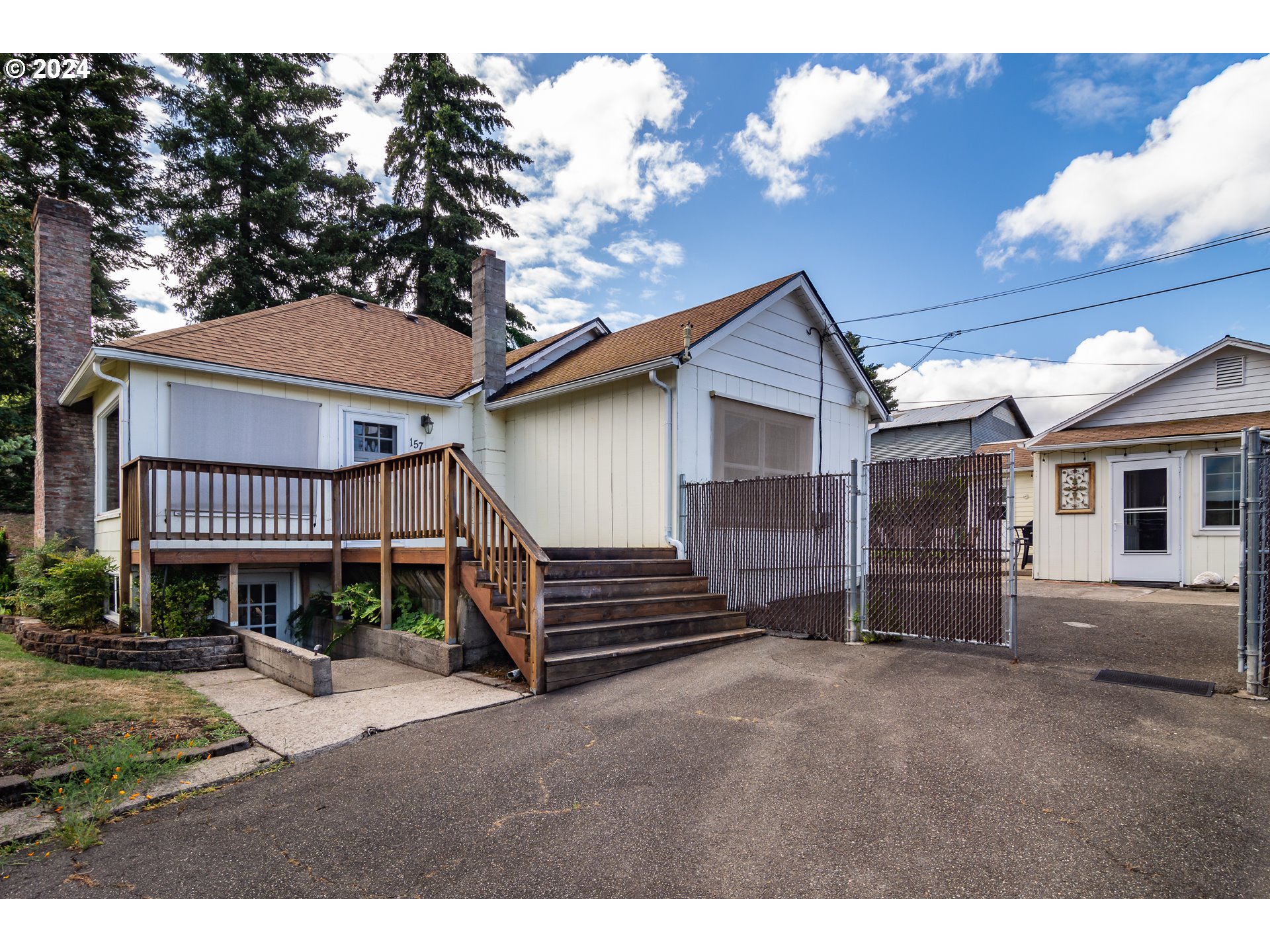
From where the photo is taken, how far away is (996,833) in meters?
2.62

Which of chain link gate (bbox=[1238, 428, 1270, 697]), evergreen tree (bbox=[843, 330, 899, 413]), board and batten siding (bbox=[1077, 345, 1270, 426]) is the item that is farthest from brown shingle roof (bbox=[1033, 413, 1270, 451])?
evergreen tree (bbox=[843, 330, 899, 413])

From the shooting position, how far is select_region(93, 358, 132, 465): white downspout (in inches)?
289

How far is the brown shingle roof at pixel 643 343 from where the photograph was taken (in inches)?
320

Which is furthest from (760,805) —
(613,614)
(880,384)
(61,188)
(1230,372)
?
(880,384)

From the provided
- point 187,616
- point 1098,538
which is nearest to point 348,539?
point 187,616

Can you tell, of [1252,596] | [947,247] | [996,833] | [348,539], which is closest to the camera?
[996,833]

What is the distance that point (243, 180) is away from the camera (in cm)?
2066

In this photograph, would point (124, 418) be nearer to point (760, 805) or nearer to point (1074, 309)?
point (760, 805)

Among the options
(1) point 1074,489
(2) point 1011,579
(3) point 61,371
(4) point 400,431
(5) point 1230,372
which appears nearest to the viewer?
(2) point 1011,579

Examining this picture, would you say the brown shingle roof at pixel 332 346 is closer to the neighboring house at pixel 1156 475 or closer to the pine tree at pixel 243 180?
the pine tree at pixel 243 180

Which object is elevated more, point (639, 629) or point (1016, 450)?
point (1016, 450)

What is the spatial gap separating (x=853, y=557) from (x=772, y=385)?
3682 millimetres
